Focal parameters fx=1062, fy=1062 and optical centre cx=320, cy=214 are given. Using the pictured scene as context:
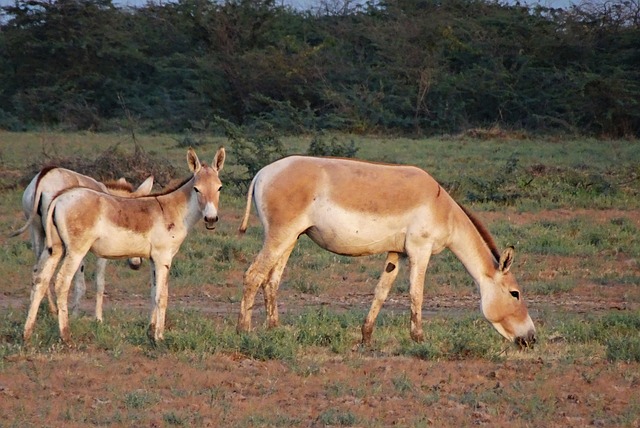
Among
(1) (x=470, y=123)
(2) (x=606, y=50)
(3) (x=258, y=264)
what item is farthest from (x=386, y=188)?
(2) (x=606, y=50)

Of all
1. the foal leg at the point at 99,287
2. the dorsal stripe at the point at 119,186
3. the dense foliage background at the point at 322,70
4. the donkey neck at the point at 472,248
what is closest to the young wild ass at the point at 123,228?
the foal leg at the point at 99,287

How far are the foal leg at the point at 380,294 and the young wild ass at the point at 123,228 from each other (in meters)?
1.57

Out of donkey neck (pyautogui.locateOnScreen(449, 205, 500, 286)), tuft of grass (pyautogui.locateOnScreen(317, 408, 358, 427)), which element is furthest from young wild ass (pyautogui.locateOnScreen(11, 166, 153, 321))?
tuft of grass (pyautogui.locateOnScreen(317, 408, 358, 427))

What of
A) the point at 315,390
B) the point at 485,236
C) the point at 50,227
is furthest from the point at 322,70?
the point at 315,390

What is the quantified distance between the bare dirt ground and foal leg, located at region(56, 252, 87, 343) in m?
0.25

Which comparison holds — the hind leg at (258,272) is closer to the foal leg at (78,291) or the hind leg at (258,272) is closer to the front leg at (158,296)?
the front leg at (158,296)

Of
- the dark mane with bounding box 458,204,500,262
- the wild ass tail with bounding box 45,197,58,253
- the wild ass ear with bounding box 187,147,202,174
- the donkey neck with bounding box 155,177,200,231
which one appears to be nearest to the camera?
the wild ass tail with bounding box 45,197,58,253

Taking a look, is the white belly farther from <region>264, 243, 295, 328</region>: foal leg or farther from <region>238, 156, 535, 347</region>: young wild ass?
<region>264, 243, 295, 328</region>: foal leg

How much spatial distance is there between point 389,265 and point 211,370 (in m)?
2.33

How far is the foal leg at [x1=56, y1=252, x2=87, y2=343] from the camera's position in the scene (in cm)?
853

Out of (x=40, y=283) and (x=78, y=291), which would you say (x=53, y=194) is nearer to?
(x=78, y=291)

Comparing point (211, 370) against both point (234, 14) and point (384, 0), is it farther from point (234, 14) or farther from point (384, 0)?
point (384, 0)

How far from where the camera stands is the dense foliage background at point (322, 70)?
3058 cm

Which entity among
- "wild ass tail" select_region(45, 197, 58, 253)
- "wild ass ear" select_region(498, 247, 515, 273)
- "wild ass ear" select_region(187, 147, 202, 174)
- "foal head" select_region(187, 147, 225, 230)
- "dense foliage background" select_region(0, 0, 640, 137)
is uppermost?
"wild ass ear" select_region(187, 147, 202, 174)
